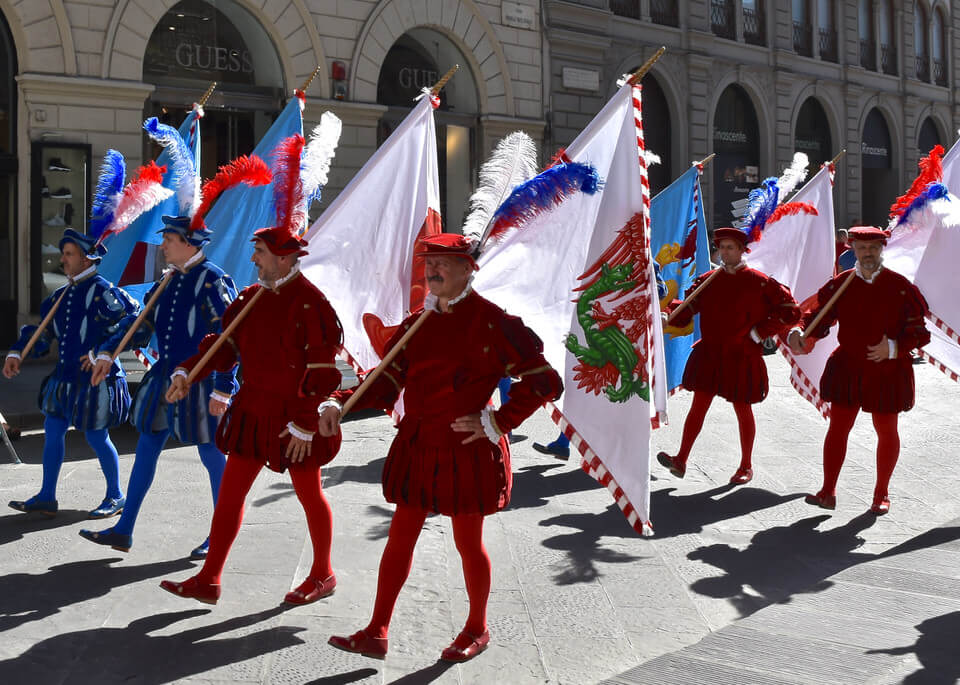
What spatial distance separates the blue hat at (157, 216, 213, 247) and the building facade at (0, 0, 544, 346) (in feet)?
30.8

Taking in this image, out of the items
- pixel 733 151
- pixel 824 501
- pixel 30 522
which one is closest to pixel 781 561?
pixel 824 501

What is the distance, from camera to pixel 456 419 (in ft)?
13.3

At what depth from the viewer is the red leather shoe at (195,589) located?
4496 mm

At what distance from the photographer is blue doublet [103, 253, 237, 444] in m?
5.43

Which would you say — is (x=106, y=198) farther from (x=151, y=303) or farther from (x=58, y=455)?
(x=58, y=455)

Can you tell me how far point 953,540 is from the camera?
5.82 metres

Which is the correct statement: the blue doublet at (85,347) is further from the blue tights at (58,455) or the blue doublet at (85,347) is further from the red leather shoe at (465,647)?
the red leather shoe at (465,647)

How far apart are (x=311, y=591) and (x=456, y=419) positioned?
4.12ft

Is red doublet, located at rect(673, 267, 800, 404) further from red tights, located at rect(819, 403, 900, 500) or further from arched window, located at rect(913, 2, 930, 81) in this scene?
arched window, located at rect(913, 2, 930, 81)

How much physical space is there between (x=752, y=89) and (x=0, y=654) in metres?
23.6

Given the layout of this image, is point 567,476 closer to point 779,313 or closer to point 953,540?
point 779,313

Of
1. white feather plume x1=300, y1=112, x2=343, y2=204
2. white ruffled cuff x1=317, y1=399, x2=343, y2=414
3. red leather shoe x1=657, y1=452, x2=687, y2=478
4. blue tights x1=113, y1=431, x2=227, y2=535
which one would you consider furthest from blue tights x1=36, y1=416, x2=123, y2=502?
red leather shoe x1=657, y1=452, x2=687, y2=478

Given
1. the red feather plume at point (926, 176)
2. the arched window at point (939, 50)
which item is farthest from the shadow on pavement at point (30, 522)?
the arched window at point (939, 50)

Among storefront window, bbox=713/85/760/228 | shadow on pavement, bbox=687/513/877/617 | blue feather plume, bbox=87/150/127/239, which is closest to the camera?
shadow on pavement, bbox=687/513/877/617
